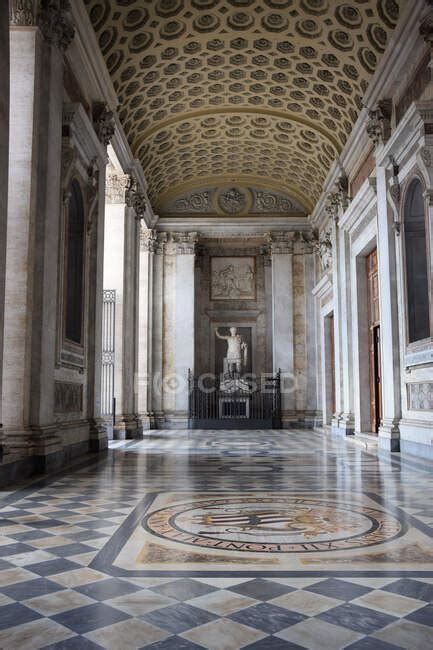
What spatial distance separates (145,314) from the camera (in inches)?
909

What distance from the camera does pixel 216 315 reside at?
83.7ft

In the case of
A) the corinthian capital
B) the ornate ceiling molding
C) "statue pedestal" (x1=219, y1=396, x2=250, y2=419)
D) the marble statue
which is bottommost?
"statue pedestal" (x1=219, y1=396, x2=250, y2=419)

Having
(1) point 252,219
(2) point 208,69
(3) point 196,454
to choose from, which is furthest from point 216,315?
(3) point 196,454

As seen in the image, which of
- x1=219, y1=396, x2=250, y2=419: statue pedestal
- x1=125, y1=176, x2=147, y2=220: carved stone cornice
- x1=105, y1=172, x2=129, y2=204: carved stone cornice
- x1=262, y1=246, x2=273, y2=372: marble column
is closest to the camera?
x1=105, y1=172, x2=129, y2=204: carved stone cornice

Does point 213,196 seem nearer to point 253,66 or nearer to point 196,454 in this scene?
point 253,66

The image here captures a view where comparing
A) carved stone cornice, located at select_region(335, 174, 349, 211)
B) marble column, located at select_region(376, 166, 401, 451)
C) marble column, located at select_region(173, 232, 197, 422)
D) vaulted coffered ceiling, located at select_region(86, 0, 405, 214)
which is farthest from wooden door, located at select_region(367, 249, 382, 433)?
marble column, located at select_region(173, 232, 197, 422)

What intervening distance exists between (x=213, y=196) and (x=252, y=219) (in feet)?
6.05

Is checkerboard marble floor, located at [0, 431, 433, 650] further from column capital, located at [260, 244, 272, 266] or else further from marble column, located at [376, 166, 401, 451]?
column capital, located at [260, 244, 272, 266]

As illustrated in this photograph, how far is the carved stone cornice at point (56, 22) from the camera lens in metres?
8.99

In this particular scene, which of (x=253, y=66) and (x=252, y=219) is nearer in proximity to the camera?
(x=253, y=66)

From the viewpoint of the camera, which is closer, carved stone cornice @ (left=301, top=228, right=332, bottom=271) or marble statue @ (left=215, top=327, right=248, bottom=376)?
carved stone cornice @ (left=301, top=228, right=332, bottom=271)

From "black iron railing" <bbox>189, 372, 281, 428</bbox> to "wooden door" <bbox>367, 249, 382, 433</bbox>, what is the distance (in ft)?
24.8

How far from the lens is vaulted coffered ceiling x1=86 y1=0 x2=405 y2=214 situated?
42.8 ft

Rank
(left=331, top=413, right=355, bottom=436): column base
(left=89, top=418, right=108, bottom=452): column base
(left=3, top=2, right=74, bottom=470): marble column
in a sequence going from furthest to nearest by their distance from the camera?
(left=331, top=413, right=355, bottom=436): column base < (left=89, top=418, right=108, bottom=452): column base < (left=3, top=2, right=74, bottom=470): marble column
